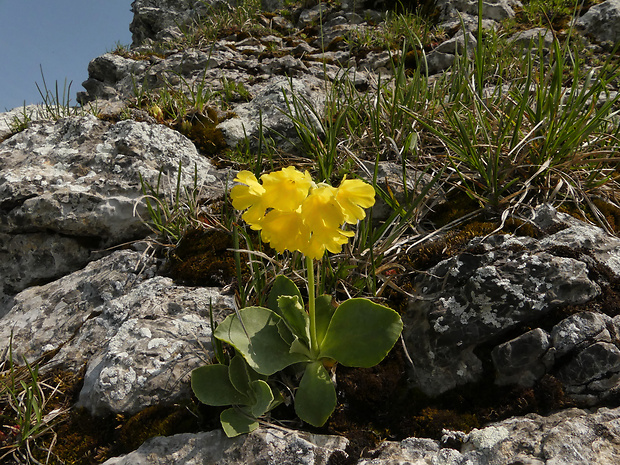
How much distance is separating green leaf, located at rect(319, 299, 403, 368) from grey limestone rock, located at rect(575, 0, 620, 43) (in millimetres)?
4767

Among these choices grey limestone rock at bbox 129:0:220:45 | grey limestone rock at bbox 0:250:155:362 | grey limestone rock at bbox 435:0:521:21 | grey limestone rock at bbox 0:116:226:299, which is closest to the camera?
grey limestone rock at bbox 0:250:155:362

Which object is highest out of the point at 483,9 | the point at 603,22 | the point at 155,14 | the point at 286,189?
the point at 155,14

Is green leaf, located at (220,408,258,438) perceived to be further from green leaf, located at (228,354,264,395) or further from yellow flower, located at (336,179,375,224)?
yellow flower, located at (336,179,375,224)

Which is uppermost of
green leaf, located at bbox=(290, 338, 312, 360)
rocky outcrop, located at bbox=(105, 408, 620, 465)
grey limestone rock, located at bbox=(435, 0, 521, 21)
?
grey limestone rock, located at bbox=(435, 0, 521, 21)

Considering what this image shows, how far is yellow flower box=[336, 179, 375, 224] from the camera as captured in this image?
1.14 metres

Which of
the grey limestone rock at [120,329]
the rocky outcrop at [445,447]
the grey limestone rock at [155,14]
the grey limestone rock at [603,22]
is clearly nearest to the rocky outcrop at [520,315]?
the rocky outcrop at [445,447]

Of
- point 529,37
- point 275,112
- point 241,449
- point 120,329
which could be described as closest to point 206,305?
point 120,329

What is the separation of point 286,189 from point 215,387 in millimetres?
755

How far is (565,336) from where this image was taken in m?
1.34

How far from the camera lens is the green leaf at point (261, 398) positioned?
127 centimetres

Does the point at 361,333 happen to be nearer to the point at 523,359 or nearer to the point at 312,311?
the point at 312,311

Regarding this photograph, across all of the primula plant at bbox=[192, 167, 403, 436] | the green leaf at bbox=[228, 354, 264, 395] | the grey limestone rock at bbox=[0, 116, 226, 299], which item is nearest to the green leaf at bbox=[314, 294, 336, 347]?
the primula plant at bbox=[192, 167, 403, 436]

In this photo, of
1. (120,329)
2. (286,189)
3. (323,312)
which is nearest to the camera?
(286,189)

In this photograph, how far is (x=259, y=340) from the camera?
1424 millimetres
